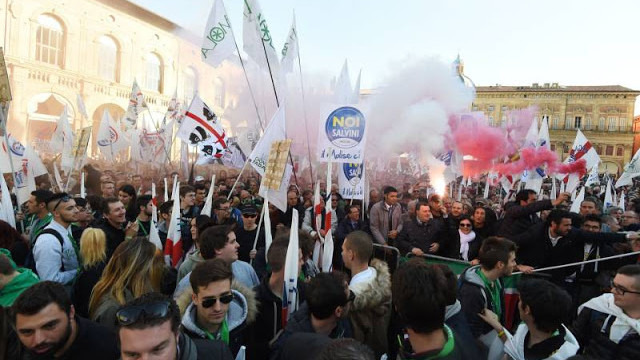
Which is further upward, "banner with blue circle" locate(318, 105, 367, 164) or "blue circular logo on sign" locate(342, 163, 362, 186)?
"banner with blue circle" locate(318, 105, 367, 164)

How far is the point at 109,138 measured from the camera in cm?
1527

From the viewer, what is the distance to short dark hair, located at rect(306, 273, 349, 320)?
272 cm

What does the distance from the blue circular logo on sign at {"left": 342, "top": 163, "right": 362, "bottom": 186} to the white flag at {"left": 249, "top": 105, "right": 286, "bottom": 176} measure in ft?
6.68

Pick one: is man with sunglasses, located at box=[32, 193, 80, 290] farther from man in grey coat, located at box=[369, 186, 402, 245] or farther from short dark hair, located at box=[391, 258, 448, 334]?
man in grey coat, located at box=[369, 186, 402, 245]

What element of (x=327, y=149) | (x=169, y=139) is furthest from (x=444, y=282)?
(x=169, y=139)

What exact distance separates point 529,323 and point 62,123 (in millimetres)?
13516

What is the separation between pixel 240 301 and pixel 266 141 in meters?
3.64

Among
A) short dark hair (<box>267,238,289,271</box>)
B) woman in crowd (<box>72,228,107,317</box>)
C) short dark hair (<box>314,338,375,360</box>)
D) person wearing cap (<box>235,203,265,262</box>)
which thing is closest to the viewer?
short dark hair (<box>314,338,375,360</box>)

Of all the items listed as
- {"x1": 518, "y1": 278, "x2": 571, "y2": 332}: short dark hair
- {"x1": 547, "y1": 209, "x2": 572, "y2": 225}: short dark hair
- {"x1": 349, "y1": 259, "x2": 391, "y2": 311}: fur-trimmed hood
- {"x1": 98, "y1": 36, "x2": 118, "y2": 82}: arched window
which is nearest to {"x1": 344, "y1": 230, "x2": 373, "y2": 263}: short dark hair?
{"x1": 349, "y1": 259, "x2": 391, "y2": 311}: fur-trimmed hood

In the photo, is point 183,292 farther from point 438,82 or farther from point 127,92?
point 127,92

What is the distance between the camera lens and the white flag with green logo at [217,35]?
27.7ft

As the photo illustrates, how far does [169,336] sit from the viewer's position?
6.82ft

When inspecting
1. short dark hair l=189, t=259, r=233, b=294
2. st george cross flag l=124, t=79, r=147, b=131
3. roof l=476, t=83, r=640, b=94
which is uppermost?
roof l=476, t=83, r=640, b=94

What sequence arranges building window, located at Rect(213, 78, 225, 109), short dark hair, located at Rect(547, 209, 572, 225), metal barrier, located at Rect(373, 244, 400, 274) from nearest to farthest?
1. short dark hair, located at Rect(547, 209, 572, 225)
2. metal barrier, located at Rect(373, 244, 400, 274)
3. building window, located at Rect(213, 78, 225, 109)
